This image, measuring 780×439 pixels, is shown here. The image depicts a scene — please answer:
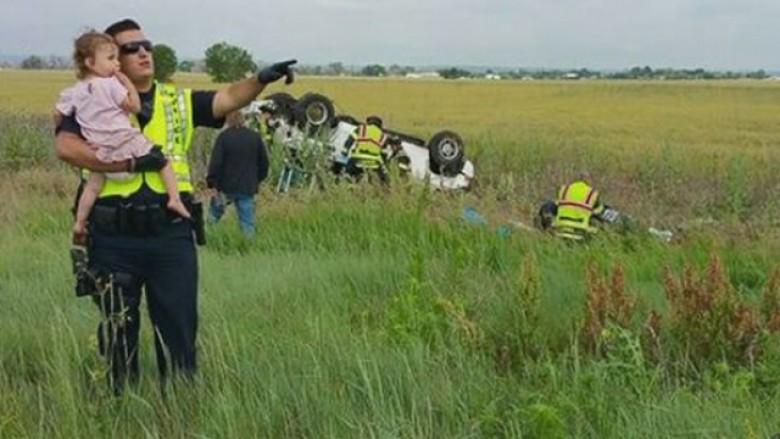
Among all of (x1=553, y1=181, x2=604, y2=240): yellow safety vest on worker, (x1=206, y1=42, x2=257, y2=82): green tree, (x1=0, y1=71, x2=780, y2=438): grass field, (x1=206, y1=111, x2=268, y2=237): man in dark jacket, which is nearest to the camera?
(x1=0, y1=71, x2=780, y2=438): grass field

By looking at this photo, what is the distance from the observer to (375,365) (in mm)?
3477

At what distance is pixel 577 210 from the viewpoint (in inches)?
308

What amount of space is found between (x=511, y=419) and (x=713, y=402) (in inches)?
34.7

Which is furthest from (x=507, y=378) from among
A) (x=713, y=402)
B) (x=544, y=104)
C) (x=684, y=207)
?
(x=544, y=104)

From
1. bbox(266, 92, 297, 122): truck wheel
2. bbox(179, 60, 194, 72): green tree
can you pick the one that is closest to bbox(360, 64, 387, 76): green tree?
bbox(179, 60, 194, 72): green tree

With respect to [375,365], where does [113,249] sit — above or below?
above

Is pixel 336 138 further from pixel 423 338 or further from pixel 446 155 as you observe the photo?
pixel 423 338

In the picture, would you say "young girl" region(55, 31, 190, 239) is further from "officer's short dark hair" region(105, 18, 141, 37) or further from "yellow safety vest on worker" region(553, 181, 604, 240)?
"yellow safety vest on worker" region(553, 181, 604, 240)

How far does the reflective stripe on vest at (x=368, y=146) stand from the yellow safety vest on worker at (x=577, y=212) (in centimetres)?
425

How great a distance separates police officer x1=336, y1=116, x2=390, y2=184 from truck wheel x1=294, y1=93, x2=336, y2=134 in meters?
0.55

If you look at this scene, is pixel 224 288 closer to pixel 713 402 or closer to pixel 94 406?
pixel 94 406

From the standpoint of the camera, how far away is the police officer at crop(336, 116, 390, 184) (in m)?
11.7

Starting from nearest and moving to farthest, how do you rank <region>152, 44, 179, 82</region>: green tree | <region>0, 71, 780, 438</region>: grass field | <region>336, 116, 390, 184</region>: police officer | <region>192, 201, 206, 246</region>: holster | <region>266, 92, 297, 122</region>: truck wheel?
<region>0, 71, 780, 438</region>: grass field < <region>192, 201, 206, 246</region>: holster < <region>152, 44, 179, 82</region>: green tree < <region>336, 116, 390, 184</region>: police officer < <region>266, 92, 297, 122</region>: truck wheel

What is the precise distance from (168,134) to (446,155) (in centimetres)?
904
